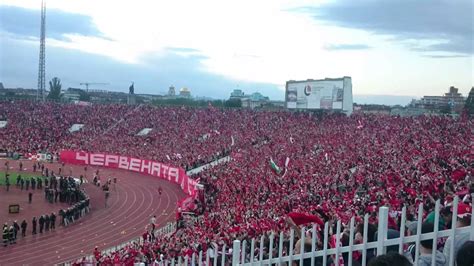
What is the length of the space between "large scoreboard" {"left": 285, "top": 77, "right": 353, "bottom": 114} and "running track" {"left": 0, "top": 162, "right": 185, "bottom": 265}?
18570mm

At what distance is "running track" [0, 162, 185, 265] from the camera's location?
20984mm

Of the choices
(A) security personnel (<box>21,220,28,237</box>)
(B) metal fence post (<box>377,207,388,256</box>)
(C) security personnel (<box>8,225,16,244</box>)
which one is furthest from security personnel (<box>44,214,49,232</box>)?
(B) metal fence post (<box>377,207,388,256</box>)

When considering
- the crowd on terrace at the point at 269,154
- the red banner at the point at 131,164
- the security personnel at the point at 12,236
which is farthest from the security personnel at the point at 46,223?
the red banner at the point at 131,164

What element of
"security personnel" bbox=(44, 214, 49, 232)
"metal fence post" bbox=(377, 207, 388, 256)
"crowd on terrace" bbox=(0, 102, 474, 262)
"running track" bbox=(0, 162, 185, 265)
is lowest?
"running track" bbox=(0, 162, 185, 265)

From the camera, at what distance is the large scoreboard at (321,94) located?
1885 inches

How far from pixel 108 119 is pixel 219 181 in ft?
126

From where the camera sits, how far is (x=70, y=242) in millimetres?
22781

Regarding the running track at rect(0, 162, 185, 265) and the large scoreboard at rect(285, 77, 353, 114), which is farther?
the large scoreboard at rect(285, 77, 353, 114)

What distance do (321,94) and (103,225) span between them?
1144 inches

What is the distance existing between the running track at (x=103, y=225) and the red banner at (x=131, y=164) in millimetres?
850

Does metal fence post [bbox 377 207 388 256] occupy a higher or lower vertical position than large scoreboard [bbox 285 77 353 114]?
lower

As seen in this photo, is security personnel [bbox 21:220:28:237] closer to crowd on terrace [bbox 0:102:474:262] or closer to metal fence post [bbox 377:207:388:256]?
crowd on terrace [bbox 0:102:474:262]

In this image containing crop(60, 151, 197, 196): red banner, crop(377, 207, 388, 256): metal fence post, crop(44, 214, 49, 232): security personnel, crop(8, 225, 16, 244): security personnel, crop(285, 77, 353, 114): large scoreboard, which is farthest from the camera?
crop(285, 77, 353, 114): large scoreboard

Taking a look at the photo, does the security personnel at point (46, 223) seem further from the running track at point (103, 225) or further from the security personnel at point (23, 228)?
the security personnel at point (23, 228)
